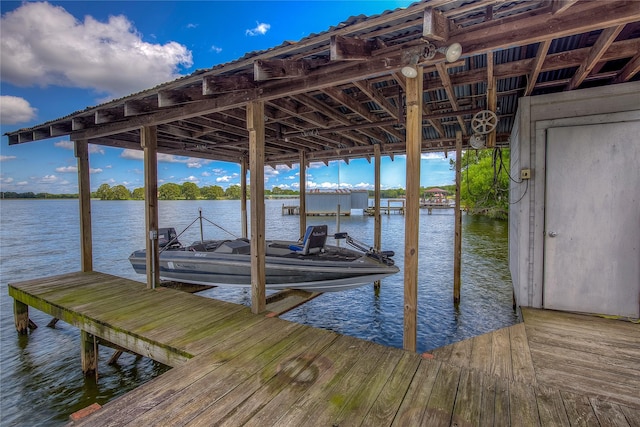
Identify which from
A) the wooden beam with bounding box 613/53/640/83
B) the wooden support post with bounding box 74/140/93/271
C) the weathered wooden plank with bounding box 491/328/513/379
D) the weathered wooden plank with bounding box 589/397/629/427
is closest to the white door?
the wooden beam with bounding box 613/53/640/83

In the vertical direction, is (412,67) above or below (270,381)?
above

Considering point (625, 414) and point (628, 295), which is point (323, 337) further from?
point (628, 295)

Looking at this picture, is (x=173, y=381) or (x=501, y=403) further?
(x=173, y=381)

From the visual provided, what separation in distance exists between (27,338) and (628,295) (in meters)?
8.95

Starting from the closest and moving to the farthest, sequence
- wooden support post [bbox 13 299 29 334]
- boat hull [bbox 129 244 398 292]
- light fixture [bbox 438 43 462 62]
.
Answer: light fixture [bbox 438 43 462 62] → boat hull [bbox 129 244 398 292] → wooden support post [bbox 13 299 29 334]

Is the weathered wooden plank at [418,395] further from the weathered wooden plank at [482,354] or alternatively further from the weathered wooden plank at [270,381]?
the weathered wooden plank at [270,381]

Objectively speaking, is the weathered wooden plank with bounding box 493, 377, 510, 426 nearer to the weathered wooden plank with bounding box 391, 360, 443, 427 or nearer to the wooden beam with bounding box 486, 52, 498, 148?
the weathered wooden plank with bounding box 391, 360, 443, 427

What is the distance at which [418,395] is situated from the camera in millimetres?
1812

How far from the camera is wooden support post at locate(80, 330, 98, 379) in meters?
3.78

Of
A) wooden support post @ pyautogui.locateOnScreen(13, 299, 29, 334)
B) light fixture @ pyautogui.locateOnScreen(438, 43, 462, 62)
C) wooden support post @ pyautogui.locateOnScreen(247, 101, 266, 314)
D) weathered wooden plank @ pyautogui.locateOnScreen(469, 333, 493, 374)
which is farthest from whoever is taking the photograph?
wooden support post @ pyautogui.locateOnScreen(13, 299, 29, 334)

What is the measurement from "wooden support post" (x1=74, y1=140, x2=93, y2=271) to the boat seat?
13.0ft

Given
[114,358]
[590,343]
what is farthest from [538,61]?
[114,358]

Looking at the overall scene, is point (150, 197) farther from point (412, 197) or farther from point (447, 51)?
point (447, 51)

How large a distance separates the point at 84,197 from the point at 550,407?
702 centimetres
